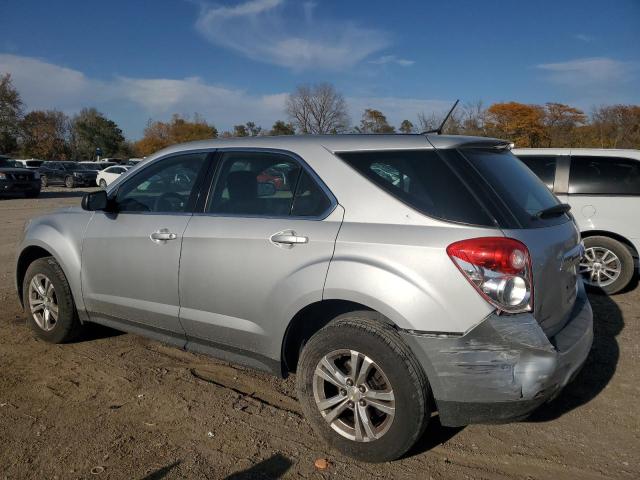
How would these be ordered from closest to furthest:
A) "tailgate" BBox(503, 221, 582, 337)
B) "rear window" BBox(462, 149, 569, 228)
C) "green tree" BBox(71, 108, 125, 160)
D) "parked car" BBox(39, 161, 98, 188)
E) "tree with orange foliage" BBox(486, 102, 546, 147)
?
"tailgate" BBox(503, 221, 582, 337)
"rear window" BBox(462, 149, 569, 228)
"parked car" BBox(39, 161, 98, 188)
"tree with orange foliage" BBox(486, 102, 546, 147)
"green tree" BBox(71, 108, 125, 160)

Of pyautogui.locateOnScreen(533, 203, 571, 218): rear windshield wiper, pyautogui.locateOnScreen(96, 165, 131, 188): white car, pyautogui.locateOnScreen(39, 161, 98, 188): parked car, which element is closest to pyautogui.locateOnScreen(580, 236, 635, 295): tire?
pyautogui.locateOnScreen(533, 203, 571, 218): rear windshield wiper

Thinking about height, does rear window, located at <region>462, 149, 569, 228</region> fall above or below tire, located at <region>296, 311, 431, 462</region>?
above

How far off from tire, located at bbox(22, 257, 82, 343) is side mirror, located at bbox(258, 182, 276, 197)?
204 cm

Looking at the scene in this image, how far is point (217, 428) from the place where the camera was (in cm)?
325

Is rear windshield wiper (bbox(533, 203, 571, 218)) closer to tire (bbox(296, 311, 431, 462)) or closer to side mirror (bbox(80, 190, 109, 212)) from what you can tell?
tire (bbox(296, 311, 431, 462))

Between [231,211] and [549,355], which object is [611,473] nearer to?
[549,355]

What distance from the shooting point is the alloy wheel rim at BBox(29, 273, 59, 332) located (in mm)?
4504

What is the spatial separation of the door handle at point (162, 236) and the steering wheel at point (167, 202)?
201 millimetres

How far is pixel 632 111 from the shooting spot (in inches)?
1313

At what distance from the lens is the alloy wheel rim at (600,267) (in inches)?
249

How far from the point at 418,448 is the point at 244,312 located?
4.19ft

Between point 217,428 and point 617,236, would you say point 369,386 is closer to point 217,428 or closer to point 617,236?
point 217,428

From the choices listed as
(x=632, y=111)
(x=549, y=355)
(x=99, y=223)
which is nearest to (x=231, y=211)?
(x=99, y=223)

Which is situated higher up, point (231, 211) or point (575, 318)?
point (231, 211)
